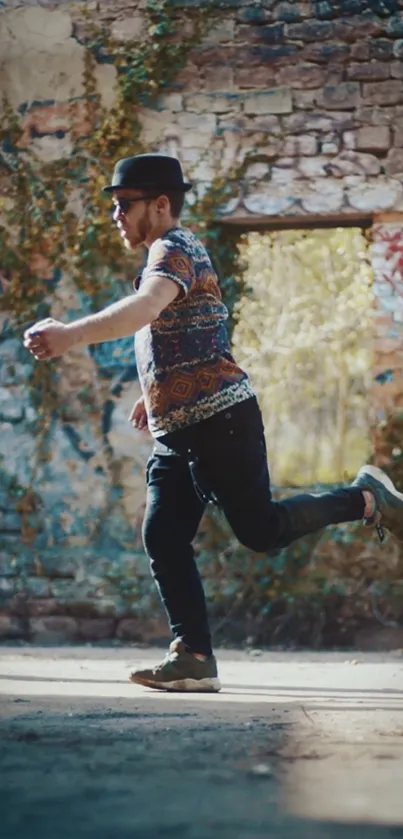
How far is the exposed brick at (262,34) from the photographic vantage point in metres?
7.41

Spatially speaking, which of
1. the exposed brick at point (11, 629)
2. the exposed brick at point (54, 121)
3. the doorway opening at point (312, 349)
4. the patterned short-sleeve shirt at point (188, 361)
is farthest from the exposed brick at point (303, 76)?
the patterned short-sleeve shirt at point (188, 361)

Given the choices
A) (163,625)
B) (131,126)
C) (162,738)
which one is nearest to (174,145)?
(131,126)

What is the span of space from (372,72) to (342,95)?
0.18 m

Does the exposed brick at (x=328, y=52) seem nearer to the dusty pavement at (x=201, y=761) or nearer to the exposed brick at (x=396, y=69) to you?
the exposed brick at (x=396, y=69)

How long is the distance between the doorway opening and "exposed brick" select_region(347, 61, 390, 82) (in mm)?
2570

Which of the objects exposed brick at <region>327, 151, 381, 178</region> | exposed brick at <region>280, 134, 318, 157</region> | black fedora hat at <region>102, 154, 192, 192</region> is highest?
black fedora hat at <region>102, 154, 192, 192</region>

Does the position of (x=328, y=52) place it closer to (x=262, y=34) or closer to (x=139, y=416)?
(x=262, y=34)

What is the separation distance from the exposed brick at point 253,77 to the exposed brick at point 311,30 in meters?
0.21

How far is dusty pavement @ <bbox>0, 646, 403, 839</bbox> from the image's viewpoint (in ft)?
8.13

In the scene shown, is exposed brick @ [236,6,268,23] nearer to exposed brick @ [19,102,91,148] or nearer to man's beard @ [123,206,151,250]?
exposed brick @ [19,102,91,148]

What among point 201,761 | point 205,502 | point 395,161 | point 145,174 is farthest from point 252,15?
point 201,761

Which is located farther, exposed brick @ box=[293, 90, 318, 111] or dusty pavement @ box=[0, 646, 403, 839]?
exposed brick @ box=[293, 90, 318, 111]

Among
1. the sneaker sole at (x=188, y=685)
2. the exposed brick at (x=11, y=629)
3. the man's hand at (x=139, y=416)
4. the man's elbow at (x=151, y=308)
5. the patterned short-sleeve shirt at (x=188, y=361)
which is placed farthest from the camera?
the exposed brick at (x=11, y=629)

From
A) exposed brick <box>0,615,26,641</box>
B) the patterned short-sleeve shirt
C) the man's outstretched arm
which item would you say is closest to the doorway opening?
exposed brick <box>0,615,26,641</box>
